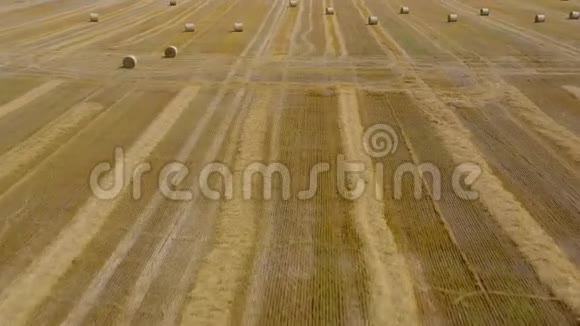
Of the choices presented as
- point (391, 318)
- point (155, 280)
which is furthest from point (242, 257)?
point (391, 318)

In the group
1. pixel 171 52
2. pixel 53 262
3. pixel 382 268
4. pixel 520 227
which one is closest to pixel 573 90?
pixel 520 227

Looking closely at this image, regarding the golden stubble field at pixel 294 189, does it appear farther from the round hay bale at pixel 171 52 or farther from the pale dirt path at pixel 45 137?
the round hay bale at pixel 171 52

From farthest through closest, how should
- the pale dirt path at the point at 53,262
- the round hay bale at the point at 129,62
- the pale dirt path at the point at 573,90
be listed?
the round hay bale at the point at 129,62, the pale dirt path at the point at 573,90, the pale dirt path at the point at 53,262

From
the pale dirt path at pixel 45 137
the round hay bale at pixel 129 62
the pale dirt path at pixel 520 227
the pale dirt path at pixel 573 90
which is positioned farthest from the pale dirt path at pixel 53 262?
the pale dirt path at pixel 573 90

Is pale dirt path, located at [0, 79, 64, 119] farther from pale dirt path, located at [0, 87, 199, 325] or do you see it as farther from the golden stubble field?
pale dirt path, located at [0, 87, 199, 325]

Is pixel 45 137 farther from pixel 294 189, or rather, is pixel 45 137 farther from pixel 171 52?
pixel 171 52
